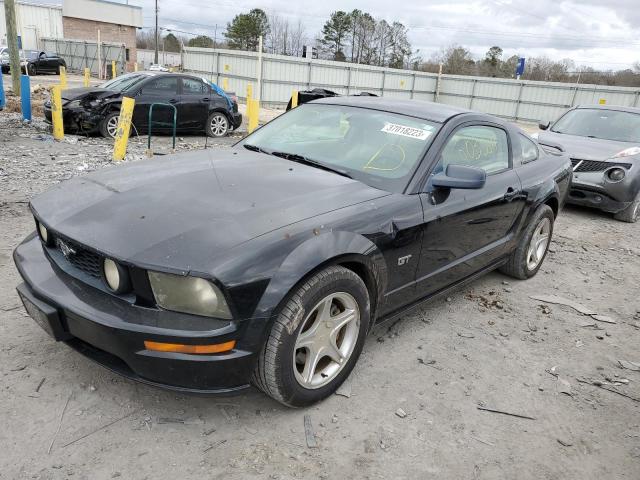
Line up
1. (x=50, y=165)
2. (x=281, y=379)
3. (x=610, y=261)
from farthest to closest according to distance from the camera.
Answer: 1. (x=50, y=165)
2. (x=610, y=261)
3. (x=281, y=379)

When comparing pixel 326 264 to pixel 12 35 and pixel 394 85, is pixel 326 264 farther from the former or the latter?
pixel 394 85

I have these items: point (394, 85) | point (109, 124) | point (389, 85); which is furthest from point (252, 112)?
point (394, 85)

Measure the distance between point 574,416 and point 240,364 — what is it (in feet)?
6.23

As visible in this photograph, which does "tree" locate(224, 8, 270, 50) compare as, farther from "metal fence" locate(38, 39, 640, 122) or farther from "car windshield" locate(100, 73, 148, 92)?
"car windshield" locate(100, 73, 148, 92)

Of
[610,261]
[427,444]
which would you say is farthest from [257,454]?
[610,261]

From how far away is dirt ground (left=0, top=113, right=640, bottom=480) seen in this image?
2.26 m

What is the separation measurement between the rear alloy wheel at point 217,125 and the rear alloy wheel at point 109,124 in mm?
2186

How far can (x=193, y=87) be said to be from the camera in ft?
37.4

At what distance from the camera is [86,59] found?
40.7 meters

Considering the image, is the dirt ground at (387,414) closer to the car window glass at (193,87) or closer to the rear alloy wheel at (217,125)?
the car window glass at (193,87)

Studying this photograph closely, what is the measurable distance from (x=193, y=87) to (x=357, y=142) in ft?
29.6

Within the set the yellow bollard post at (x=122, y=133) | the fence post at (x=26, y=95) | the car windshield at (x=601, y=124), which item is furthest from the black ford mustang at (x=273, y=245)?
the fence post at (x=26, y=95)

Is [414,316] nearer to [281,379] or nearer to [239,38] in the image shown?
[281,379]

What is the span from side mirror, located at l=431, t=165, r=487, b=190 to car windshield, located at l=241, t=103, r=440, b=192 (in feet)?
0.65
